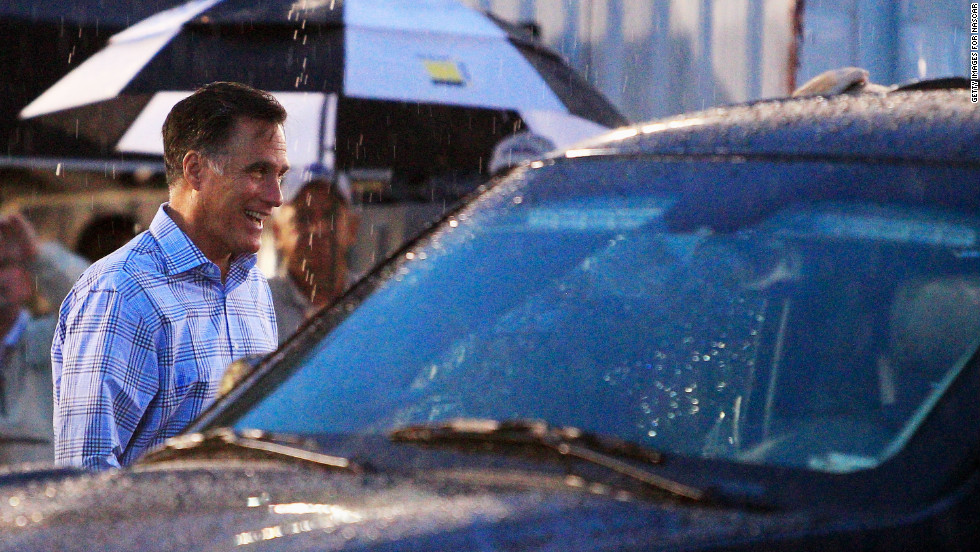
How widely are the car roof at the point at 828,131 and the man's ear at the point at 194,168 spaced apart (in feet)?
4.07

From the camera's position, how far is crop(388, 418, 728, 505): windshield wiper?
5.28ft

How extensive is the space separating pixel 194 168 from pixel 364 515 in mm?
1894

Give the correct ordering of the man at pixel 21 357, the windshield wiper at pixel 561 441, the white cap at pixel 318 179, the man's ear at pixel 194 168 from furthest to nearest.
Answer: the white cap at pixel 318 179, the man at pixel 21 357, the man's ear at pixel 194 168, the windshield wiper at pixel 561 441

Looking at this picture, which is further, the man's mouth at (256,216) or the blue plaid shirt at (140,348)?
the man's mouth at (256,216)

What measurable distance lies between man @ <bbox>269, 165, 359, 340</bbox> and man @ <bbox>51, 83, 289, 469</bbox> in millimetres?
2271

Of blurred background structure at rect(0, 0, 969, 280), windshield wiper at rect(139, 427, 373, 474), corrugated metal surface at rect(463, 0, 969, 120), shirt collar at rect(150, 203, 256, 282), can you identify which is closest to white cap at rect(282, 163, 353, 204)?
blurred background structure at rect(0, 0, 969, 280)

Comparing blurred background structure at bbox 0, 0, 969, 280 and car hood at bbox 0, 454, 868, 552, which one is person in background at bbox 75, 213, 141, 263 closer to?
blurred background structure at bbox 0, 0, 969, 280

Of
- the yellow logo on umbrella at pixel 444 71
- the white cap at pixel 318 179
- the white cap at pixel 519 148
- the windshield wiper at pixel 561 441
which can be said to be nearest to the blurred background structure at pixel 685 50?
the white cap at pixel 318 179

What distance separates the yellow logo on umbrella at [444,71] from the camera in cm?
620

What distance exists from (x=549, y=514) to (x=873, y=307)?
0.56 metres

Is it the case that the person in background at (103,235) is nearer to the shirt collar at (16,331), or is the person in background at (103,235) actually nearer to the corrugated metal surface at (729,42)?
the shirt collar at (16,331)

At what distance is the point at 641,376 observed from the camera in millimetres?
1871

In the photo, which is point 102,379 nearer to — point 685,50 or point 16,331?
point 16,331

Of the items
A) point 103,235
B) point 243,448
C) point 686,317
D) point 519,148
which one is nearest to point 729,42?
point 519,148
